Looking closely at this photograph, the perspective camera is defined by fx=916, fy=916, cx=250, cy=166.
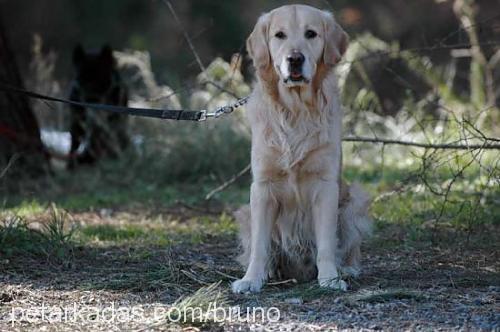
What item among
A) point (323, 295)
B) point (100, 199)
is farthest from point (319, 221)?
point (100, 199)

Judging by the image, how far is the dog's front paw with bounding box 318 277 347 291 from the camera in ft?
14.3

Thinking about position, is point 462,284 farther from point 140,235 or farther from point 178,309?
point 140,235

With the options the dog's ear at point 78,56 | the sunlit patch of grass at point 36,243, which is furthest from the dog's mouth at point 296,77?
the dog's ear at point 78,56

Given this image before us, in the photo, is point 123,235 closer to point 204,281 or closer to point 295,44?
point 204,281

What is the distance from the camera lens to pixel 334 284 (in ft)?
14.4

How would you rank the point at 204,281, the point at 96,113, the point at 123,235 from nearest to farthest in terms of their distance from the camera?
the point at 204,281 → the point at 123,235 → the point at 96,113

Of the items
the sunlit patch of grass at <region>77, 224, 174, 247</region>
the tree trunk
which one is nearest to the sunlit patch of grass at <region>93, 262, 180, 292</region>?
the sunlit patch of grass at <region>77, 224, 174, 247</region>

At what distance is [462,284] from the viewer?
4.49 meters

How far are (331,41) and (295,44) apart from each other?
252 millimetres


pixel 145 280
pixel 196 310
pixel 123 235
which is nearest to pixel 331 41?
pixel 145 280

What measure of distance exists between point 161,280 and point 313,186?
89cm

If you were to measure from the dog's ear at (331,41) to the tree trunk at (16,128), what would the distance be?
4.40 meters

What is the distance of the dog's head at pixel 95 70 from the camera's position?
997 cm

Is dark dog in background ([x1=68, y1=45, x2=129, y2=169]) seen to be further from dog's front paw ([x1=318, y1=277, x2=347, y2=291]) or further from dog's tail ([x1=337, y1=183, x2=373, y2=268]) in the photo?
dog's front paw ([x1=318, y1=277, x2=347, y2=291])
